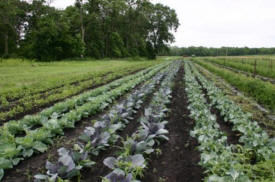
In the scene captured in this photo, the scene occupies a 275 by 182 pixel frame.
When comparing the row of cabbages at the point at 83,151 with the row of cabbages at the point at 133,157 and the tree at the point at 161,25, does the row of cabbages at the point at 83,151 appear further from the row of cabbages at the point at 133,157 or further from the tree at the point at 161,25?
the tree at the point at 161,25

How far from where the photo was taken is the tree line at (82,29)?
27953 millimetres

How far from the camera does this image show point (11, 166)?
8.95 feet

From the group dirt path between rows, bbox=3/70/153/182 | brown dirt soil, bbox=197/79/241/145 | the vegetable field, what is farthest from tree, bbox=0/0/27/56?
brown dirt soil, bbox=197/79/241/145

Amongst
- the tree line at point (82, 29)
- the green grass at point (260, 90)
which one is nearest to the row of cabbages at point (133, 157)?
the green grass at point (260, 90)

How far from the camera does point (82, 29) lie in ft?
103

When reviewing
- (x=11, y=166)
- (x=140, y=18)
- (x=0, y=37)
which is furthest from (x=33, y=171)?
(x=140, y=18)

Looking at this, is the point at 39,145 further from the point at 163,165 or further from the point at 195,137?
the point at 195,137

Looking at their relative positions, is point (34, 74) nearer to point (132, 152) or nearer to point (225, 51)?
point (132, 152)

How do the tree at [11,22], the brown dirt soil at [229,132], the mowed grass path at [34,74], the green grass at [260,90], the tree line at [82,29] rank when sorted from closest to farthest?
the brown dirt soil at [229,132], the green grass at [260,90], the mowed grass path at [34,74], the tree at [11,22], the tree line at [82,29]

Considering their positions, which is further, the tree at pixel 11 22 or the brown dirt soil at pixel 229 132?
→ the tree at pixel 11 22

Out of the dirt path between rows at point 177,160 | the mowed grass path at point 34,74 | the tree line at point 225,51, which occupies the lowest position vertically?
the dirt path between rows at point 177,160

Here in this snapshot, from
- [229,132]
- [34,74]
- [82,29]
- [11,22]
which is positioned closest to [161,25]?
[82,29]

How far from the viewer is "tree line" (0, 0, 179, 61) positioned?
27953 millimetres

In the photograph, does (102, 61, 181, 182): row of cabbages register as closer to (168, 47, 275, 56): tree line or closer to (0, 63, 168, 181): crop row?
(0, 63, 168, 181): crop row
